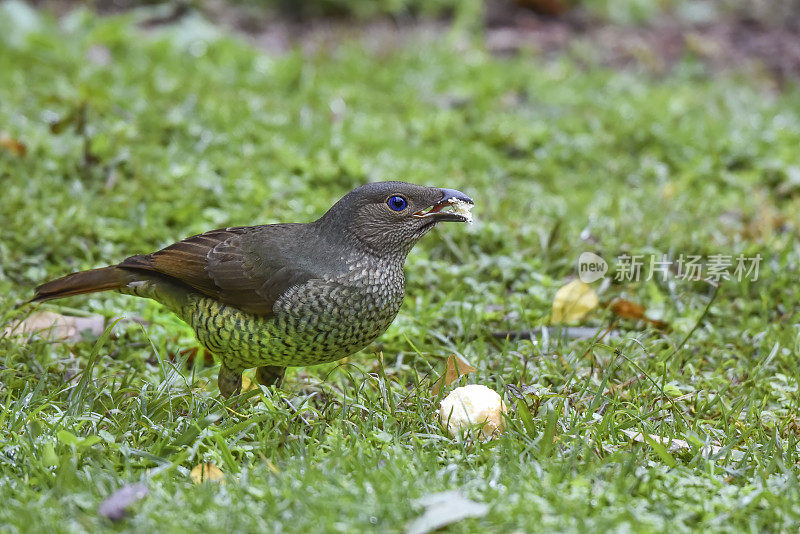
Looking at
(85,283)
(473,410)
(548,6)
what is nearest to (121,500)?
(473,410)

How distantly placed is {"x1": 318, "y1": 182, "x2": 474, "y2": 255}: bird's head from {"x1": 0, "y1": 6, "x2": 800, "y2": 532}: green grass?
553 mm

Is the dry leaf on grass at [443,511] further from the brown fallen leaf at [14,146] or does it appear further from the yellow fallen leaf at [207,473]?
the brown fallen leaf at [14,146]

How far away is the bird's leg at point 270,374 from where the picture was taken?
4.14 metres

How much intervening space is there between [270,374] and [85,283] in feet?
2.87

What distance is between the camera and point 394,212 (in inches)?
152

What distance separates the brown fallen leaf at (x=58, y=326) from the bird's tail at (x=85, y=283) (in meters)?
0.24

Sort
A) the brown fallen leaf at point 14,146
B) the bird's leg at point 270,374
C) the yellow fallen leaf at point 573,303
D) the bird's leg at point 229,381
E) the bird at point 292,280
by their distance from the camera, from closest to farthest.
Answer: the bird at point 292,280, the bird's leg at point 229,381, the bird's leg at point 270,374, the yellow fallen leaf at point 573,303, the brown fallen leaf at point 14,146

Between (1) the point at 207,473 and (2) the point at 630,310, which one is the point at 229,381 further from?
(2) the point at 630,310

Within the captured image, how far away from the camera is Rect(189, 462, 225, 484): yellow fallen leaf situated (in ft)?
10.2

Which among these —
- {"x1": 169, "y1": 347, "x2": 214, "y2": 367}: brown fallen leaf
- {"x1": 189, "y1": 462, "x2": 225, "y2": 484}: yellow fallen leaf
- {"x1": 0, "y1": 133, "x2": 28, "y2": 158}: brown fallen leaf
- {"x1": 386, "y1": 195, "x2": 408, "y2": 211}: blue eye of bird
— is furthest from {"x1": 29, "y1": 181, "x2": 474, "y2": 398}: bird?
{"x1": 0, "y1": 133, "x2": 28, "y2": 158}: brown fallen leaf

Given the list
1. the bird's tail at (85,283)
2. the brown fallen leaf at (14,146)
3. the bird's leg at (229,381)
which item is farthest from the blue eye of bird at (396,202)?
the brown fallen leaf at (14,146)

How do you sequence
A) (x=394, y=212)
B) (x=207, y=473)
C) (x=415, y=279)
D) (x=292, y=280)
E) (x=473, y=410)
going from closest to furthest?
1. (x=207, y=473)
2. (x=473, y=410)
3. (x=292, y=280)
4. (x=394, y=212)
5. (x=415, y=279)

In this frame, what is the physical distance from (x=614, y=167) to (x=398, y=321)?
108 inches

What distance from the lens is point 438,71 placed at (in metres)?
8.07
